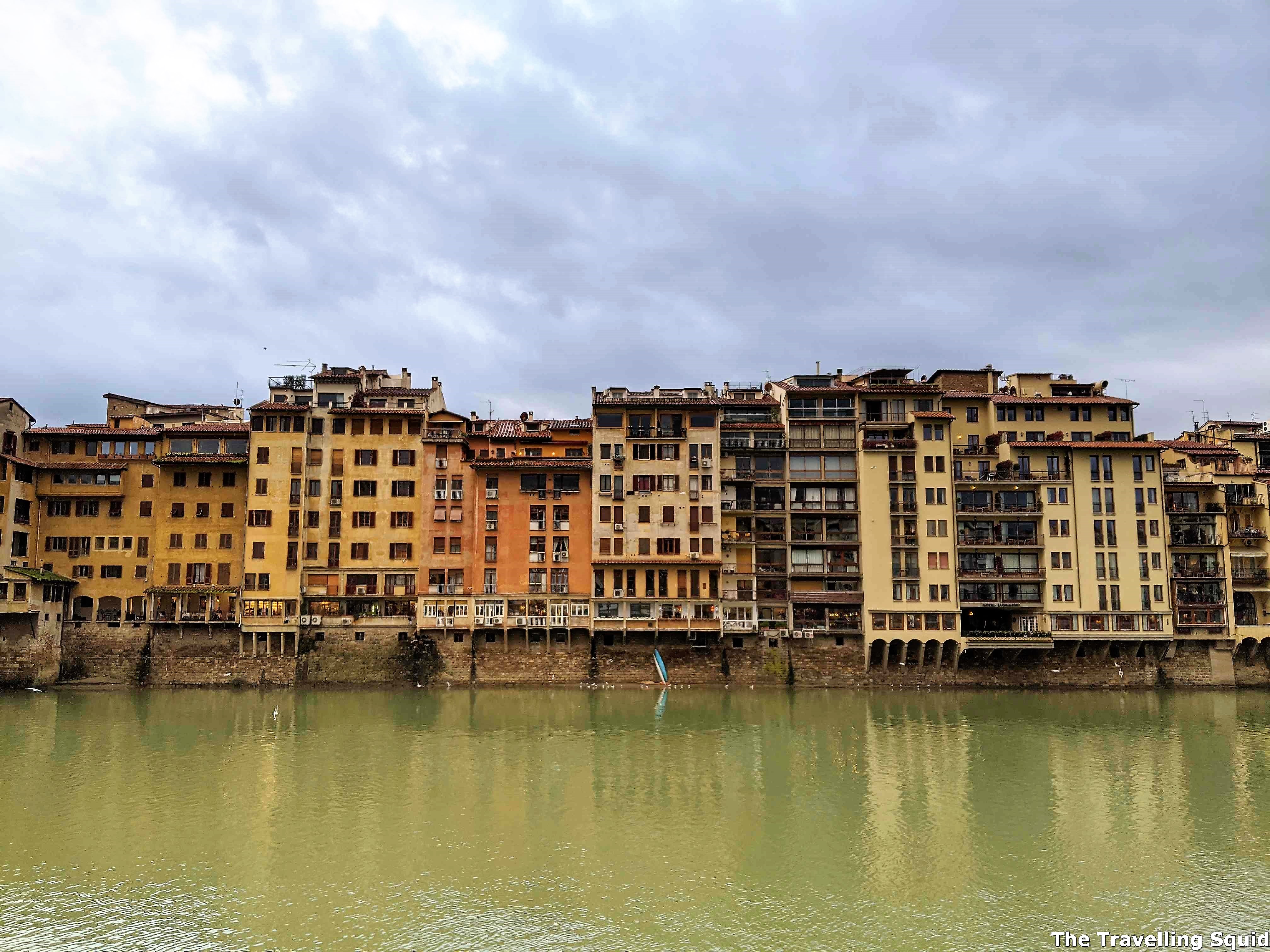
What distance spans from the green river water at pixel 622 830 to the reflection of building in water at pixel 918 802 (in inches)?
7.5

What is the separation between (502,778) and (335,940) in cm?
1774

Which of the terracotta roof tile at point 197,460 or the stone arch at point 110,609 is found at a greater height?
the terracotta roof tile at point 197,460

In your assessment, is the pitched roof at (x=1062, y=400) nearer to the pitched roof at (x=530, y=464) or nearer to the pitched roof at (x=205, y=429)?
the pitched roof at (x=530, y=464)

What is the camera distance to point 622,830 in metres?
36.0

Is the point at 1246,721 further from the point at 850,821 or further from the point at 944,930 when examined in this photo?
the point at 944,930

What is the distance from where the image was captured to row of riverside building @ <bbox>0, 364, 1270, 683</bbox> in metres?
74.0

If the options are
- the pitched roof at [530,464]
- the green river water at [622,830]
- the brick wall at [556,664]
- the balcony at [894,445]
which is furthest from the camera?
the pitched roof at [530,464]

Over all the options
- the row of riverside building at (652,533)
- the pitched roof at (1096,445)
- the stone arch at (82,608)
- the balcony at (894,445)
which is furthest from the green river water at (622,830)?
the pitched roof at (1096,445)

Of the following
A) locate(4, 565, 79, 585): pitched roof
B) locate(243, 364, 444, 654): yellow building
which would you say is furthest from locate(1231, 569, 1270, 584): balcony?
locate(4, 565, 79, 585): pitched roof

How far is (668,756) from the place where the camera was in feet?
158

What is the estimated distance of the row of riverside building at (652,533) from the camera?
74000 mm

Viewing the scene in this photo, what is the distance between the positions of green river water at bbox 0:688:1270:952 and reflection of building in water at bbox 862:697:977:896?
0.19 metres

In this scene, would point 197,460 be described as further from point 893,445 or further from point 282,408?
point 893,445

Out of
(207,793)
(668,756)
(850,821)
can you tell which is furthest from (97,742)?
(850,821)
